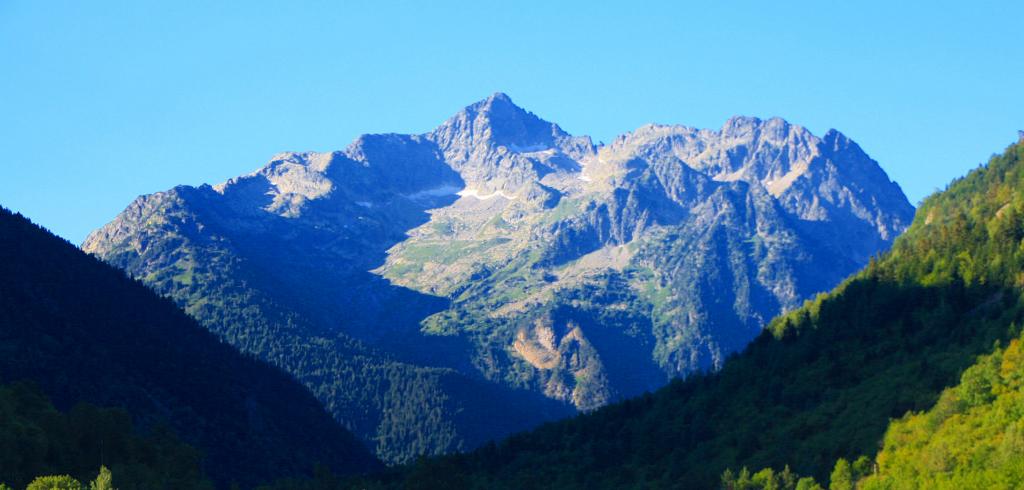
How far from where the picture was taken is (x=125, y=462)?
173250mm

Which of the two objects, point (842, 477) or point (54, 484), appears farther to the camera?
→ point (842, 477)

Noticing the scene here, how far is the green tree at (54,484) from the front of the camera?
134500 millimetres

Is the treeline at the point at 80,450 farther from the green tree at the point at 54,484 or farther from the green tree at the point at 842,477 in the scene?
the green tree at the point at 842,477

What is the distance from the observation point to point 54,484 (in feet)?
447

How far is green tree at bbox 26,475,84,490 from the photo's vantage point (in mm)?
134500

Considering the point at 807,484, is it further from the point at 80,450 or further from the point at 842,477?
the point at 80,450

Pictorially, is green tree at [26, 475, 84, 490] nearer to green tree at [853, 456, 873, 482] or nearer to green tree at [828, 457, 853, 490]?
green tree at [828, 457, 853, 490]

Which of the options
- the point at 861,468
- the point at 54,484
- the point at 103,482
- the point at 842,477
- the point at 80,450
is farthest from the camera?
the point at 861,468

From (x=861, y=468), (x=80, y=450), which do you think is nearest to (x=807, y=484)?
(x=861, y=468)

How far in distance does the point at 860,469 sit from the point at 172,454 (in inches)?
3766

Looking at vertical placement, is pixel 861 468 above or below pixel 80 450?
above

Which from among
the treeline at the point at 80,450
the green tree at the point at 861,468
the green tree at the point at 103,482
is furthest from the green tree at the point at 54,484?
the green tree at the point at 861,468

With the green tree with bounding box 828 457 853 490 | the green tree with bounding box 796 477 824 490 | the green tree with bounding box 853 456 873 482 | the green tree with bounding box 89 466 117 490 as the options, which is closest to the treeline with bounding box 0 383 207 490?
the green tree with bounding box 89 466 117 490

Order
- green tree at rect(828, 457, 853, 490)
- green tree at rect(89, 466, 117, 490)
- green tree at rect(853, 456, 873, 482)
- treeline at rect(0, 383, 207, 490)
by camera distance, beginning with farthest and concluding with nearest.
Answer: green tree at rect(853, 456, 873, 482), green tree at rect(828, 457, 853, 490), treeline at rect(0, 383, 207, 490), green tree at rect(89, 466, 117, 490)
